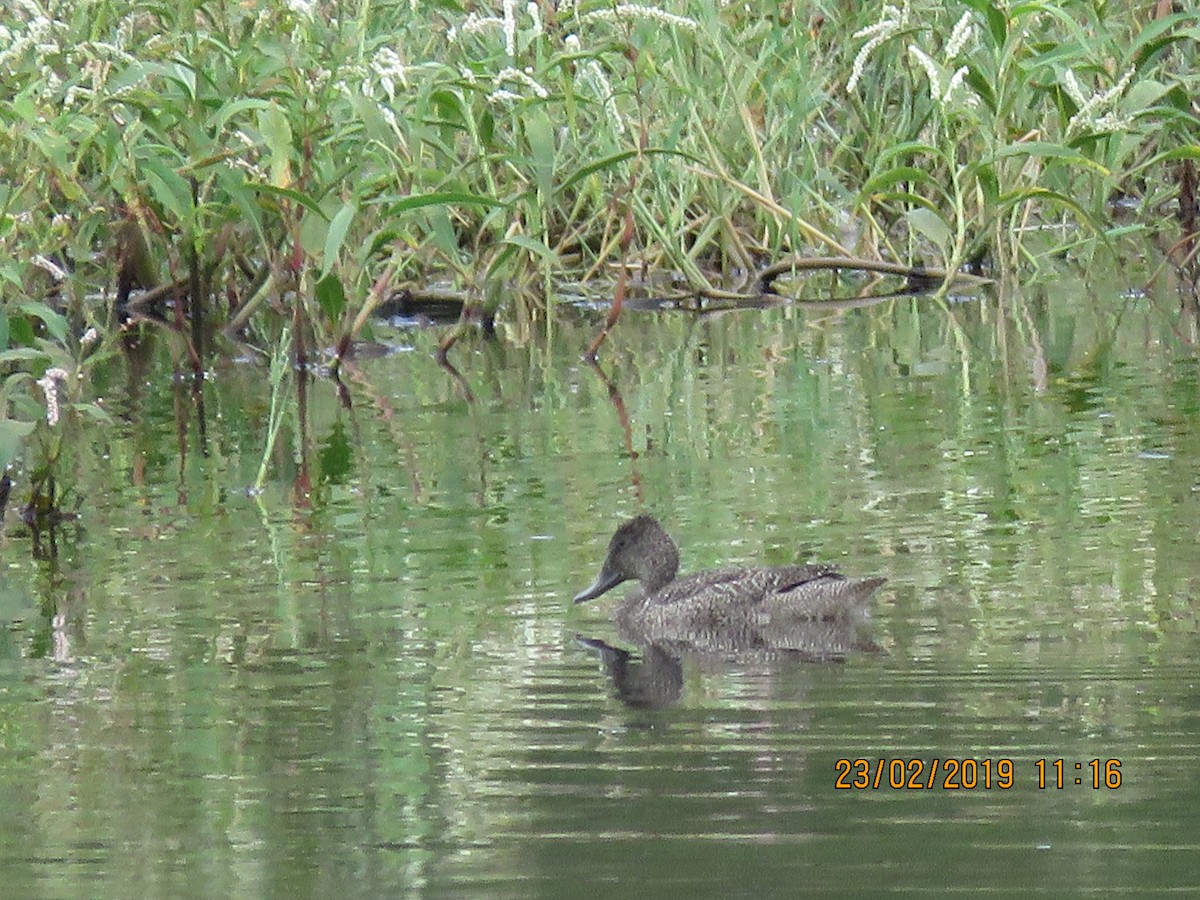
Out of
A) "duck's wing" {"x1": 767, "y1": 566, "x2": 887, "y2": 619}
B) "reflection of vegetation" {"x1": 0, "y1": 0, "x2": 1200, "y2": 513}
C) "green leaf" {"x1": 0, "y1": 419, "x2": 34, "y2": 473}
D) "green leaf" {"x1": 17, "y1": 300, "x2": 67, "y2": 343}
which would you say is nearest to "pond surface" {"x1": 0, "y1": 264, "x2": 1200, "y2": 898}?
"duck's wing" {"x1": 767, "y1": 566, "x2": 887, "y2": 619}

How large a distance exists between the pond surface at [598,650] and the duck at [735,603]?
11cm

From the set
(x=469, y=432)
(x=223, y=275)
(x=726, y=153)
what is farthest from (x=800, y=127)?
(x=469, y=432)

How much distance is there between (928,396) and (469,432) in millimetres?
1692

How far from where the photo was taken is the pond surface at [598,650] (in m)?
4.26

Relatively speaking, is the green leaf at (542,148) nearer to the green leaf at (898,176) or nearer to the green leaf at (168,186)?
the green leaf at (168,186)

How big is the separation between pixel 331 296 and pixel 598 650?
438 cm

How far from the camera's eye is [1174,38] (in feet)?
38.8

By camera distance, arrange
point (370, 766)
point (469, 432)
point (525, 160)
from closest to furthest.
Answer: point (370, 766), point (469, 432), point (525, 160)

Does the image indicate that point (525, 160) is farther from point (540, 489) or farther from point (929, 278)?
point (929, 278)

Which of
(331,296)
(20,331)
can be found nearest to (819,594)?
(20,331)

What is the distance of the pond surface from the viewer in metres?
4.26

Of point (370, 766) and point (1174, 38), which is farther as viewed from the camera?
point (1174, 38)

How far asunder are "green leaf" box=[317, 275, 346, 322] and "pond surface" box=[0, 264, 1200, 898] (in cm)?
32

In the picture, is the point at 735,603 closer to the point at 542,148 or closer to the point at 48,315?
the point at 48,315
